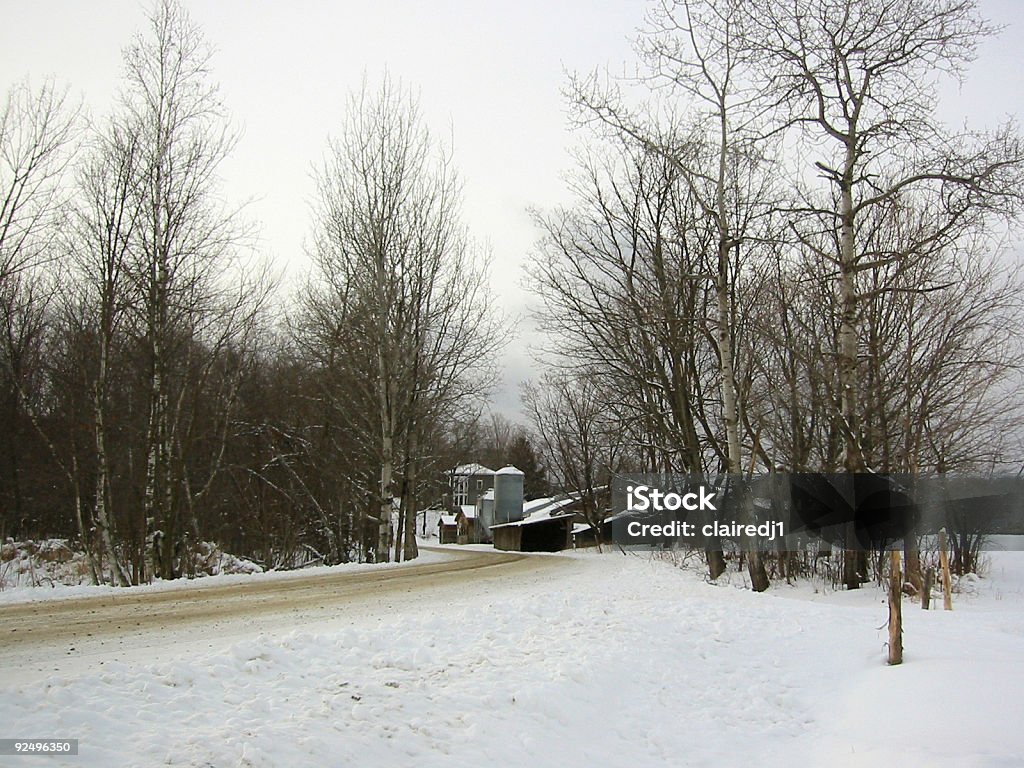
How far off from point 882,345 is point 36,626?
1717 cm

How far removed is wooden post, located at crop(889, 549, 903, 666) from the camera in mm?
7781

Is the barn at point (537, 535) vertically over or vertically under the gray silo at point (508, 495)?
under

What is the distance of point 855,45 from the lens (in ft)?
41.8

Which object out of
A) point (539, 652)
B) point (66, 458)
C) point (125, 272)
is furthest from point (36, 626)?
point (66, 458)

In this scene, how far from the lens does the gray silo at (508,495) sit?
5522cm

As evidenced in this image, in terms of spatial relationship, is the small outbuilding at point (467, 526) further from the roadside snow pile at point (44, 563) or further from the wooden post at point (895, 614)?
the wooden post at point (895, 614)

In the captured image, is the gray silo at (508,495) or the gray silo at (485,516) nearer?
the gray silo at (508,495)

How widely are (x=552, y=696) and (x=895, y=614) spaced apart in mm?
3903

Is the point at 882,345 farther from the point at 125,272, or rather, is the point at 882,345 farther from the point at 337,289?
the point at 125,272

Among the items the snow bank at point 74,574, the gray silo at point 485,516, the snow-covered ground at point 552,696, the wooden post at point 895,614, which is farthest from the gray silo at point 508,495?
the wooden post at point 895,614

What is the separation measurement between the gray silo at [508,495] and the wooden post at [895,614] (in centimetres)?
4720

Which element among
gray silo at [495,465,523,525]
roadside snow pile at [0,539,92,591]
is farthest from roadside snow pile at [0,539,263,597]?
gray silo at [495,465,523,525]

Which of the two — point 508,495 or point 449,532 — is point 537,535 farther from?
point 449,532

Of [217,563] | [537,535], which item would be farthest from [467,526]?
[217,563]
